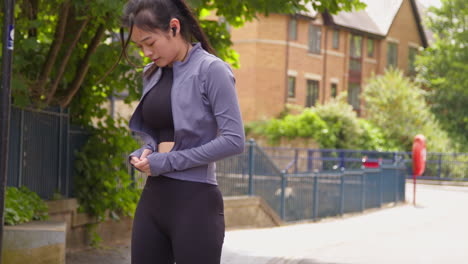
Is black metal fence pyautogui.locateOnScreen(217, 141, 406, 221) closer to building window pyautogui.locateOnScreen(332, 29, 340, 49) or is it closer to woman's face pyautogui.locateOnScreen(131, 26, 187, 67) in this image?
woman's face pyautogui.locateOnScreen(131, 26, 187, 67)

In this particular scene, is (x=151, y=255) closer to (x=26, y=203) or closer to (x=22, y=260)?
(x=22, y=260)

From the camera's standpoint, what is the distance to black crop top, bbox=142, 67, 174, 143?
3109 mm

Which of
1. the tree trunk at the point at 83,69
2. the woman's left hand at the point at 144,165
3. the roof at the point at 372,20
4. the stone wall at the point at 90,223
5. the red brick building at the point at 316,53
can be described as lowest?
the stone wall at the point at 90,223

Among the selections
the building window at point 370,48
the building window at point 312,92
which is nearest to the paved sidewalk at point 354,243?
the building window at point 312,92

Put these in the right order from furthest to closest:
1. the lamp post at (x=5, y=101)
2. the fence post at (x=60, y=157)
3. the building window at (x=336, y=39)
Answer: the building window at (x=336, y=39), the fence post at (x=60, y=157), the lamp post at (x=5, y=101)

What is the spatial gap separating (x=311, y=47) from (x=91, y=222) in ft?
92.9

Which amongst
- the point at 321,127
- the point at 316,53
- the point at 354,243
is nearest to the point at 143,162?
the point at 354,243

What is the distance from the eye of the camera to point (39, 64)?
388 inches

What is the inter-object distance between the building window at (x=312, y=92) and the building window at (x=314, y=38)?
4.90ft

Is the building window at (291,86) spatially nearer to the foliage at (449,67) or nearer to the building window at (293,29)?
the building window at (293,29)

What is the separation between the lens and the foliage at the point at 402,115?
3647cm

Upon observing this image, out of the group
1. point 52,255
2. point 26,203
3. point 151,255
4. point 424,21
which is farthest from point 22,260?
point 424,21

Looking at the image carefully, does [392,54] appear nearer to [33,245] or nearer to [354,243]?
[354,243]

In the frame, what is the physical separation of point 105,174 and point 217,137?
8197 mm
